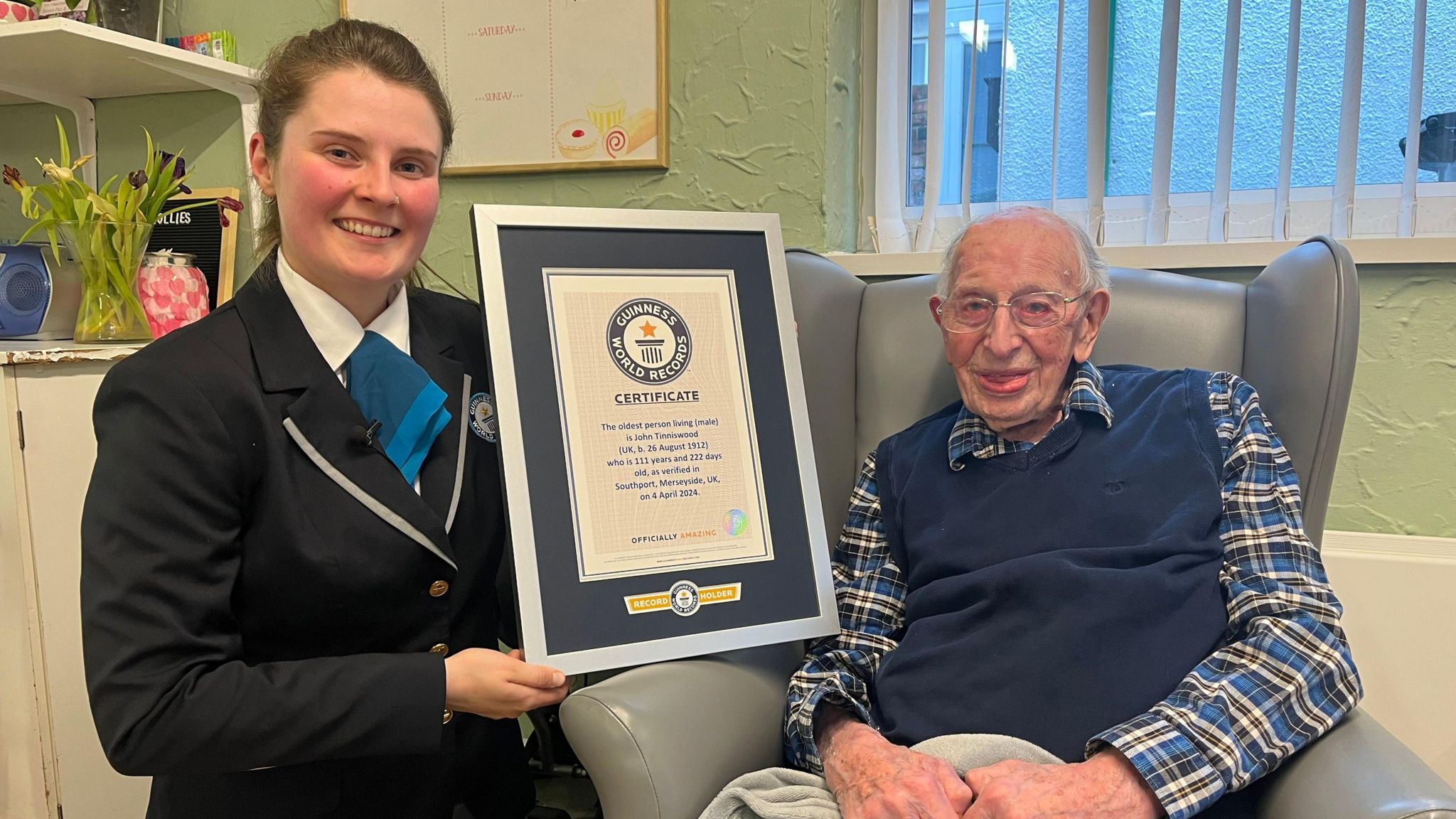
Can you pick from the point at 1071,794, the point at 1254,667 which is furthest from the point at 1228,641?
the point at 1071,794

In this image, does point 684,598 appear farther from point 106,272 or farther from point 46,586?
point 106,272

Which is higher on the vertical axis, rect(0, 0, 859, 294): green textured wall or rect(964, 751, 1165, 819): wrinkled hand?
rect(0, 0, 859, 294): green textured wall

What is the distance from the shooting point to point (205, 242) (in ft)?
6.98

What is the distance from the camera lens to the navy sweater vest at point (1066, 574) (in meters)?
1.08

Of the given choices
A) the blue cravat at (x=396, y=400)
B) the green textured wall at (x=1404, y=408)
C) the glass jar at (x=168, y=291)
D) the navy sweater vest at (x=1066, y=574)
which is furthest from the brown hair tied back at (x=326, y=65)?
the green textured wall at (x=1404, y=408)

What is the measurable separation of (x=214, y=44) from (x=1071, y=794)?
2295 mm

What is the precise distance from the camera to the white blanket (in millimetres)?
1005

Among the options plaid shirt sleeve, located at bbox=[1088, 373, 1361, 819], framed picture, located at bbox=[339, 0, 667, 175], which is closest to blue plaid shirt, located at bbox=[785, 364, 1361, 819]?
plaid shirt sleeve, located at bbox=[1088, 373, 1361, 819]

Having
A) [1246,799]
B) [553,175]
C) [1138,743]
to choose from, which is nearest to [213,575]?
[1138,743]

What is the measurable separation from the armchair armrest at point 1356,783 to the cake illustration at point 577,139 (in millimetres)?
1573

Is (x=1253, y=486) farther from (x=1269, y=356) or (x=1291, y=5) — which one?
(x=1291, y=5)

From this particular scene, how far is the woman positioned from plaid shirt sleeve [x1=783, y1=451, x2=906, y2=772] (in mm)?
328

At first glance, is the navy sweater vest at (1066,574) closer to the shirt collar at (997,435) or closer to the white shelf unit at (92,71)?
the shirt collar at (997,435)

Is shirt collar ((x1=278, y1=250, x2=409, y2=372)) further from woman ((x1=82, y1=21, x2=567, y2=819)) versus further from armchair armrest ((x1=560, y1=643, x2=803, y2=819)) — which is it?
armchair armrest ((x1=560, y1=643, x2=803, y2=819))
